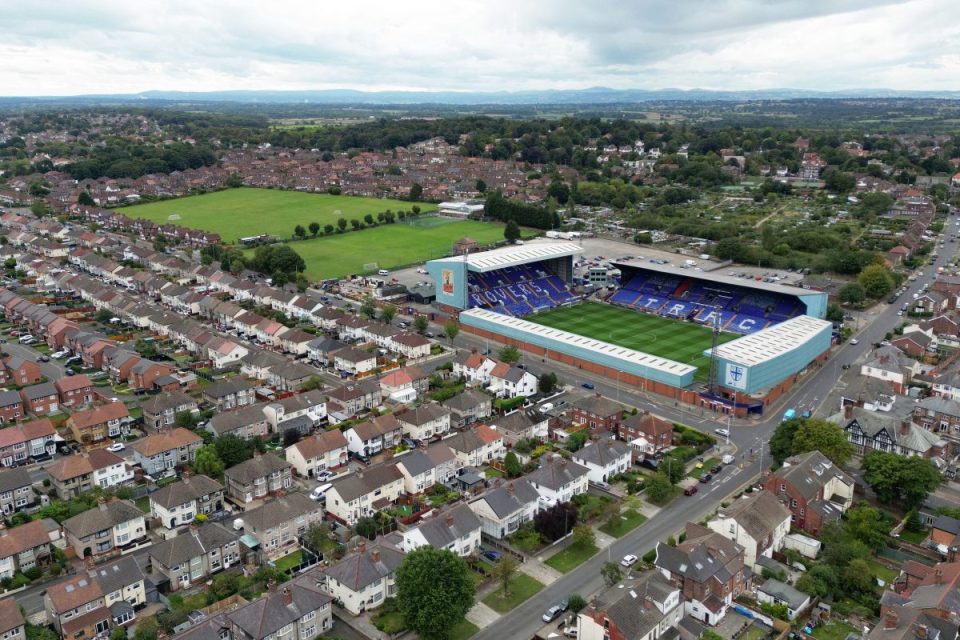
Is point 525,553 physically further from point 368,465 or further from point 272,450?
point 272,450

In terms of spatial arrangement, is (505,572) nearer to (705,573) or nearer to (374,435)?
(705,573)

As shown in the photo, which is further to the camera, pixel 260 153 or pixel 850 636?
pixel 260 153

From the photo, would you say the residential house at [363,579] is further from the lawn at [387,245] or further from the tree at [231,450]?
the lawn at [387,245]

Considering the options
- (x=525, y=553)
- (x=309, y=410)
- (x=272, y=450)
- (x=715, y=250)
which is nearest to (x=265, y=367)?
(x=309, y=410)

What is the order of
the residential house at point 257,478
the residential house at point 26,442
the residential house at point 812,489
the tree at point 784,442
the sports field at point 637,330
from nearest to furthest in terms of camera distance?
the residential house at point 812,489, the residential house at point 257,478, the tree at point 784,442, the residential house at point 26,442, the sports field at point 637,330

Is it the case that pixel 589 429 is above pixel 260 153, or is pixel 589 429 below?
below

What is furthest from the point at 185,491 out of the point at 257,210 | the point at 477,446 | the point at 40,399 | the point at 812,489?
the point at 257,210

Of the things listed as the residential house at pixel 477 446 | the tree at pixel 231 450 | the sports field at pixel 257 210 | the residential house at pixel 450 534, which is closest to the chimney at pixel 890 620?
the residential house at pixel 450 534
